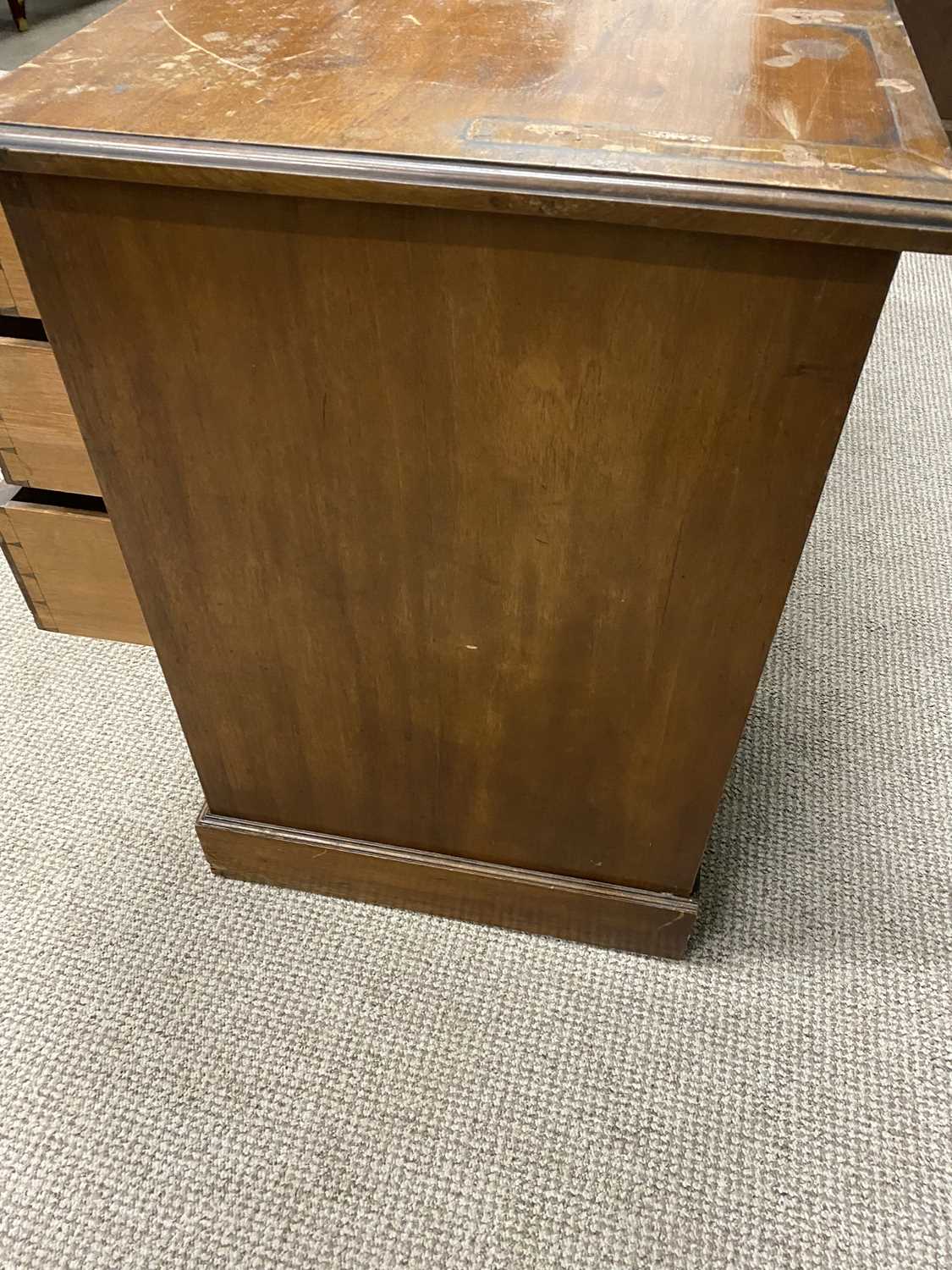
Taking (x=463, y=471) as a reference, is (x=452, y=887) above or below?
below

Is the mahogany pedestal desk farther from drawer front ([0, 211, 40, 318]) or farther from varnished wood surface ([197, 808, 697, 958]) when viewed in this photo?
drawer front ([0, 211, 40, 318])

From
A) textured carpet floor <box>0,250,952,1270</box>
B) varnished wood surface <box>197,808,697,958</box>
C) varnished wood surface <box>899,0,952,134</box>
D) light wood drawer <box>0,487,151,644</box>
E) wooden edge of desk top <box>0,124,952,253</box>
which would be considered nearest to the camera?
wooden edge of desk top <box>0,124,952,253</box>

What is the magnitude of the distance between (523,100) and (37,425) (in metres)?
Result: 0.78

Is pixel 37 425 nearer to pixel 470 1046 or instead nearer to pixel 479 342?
pixel 479 342

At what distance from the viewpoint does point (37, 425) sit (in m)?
1.18

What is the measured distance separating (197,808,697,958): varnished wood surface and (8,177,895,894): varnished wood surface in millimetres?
61

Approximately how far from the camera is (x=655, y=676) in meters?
0.82

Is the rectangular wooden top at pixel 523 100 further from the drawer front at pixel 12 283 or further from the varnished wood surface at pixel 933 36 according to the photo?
the varnished wood surface at pixel 933 36

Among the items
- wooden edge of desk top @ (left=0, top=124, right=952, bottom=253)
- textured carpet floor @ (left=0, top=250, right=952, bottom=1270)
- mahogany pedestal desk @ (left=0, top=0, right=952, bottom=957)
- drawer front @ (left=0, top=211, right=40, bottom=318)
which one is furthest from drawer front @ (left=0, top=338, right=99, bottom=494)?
wooden edge of desk top @ (left=0, top=124, right=952, bottom=253)

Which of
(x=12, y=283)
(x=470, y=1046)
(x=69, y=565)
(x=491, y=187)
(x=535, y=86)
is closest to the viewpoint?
(x=491, y=187)

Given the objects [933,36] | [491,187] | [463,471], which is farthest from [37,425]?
[933,36]

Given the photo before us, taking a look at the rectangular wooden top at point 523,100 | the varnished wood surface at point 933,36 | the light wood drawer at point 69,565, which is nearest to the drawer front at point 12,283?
the light wood drawer at point 69,565

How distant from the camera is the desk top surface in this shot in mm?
588

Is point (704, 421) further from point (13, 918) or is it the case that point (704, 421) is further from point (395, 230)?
point (13, 918)
